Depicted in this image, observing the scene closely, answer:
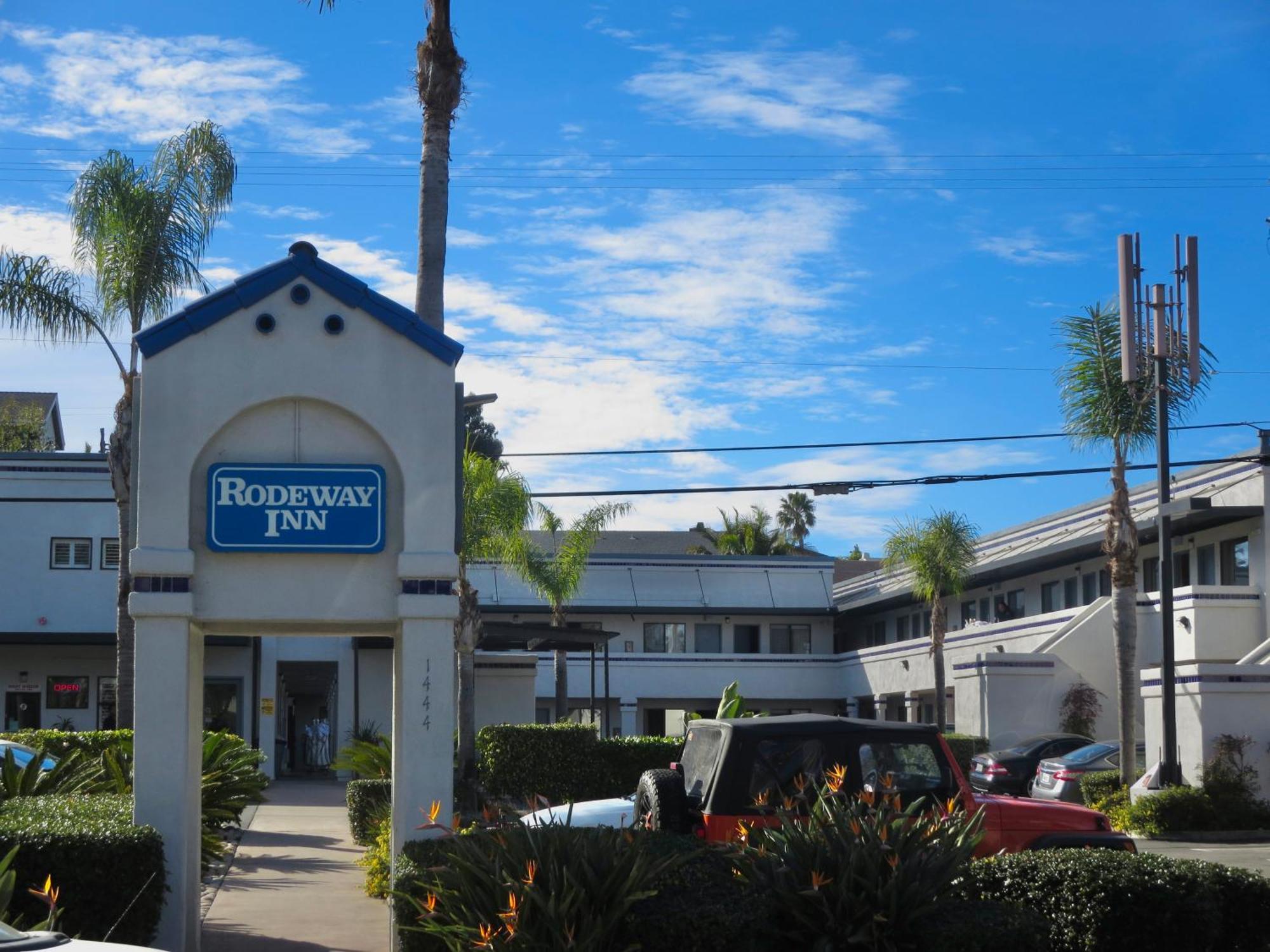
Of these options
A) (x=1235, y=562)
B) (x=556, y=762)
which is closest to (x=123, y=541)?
(x=556, y=762)

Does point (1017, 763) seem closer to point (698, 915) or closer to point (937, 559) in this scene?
point (937, 559)

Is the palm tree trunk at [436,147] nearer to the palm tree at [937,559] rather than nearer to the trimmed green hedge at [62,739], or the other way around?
the trimmed green hedge at [62,739]

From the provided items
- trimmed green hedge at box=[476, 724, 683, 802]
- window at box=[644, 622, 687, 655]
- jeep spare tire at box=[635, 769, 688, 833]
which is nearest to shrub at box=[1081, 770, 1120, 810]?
trimmed green hedge at box=[476, 724, 683, 802]

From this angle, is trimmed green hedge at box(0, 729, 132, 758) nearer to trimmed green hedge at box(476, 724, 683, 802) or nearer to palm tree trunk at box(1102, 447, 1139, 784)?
trimmed green hedge at box(476, 724, 683, 802)

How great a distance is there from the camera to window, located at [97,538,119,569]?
37.5 m

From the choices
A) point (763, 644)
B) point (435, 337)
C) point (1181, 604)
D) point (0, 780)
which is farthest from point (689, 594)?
point (435, 337)

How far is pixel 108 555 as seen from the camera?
3759cm

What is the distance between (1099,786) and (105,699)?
2552 cm

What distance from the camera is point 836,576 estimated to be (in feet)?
236

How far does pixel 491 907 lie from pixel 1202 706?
20421mm

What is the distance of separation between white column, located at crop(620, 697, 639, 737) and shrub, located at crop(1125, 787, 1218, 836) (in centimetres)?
2435

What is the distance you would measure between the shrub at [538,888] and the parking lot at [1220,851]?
11615 millimetres

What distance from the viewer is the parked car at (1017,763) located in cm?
2848

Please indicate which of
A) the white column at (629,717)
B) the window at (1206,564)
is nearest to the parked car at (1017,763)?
the window at (1206,564)
